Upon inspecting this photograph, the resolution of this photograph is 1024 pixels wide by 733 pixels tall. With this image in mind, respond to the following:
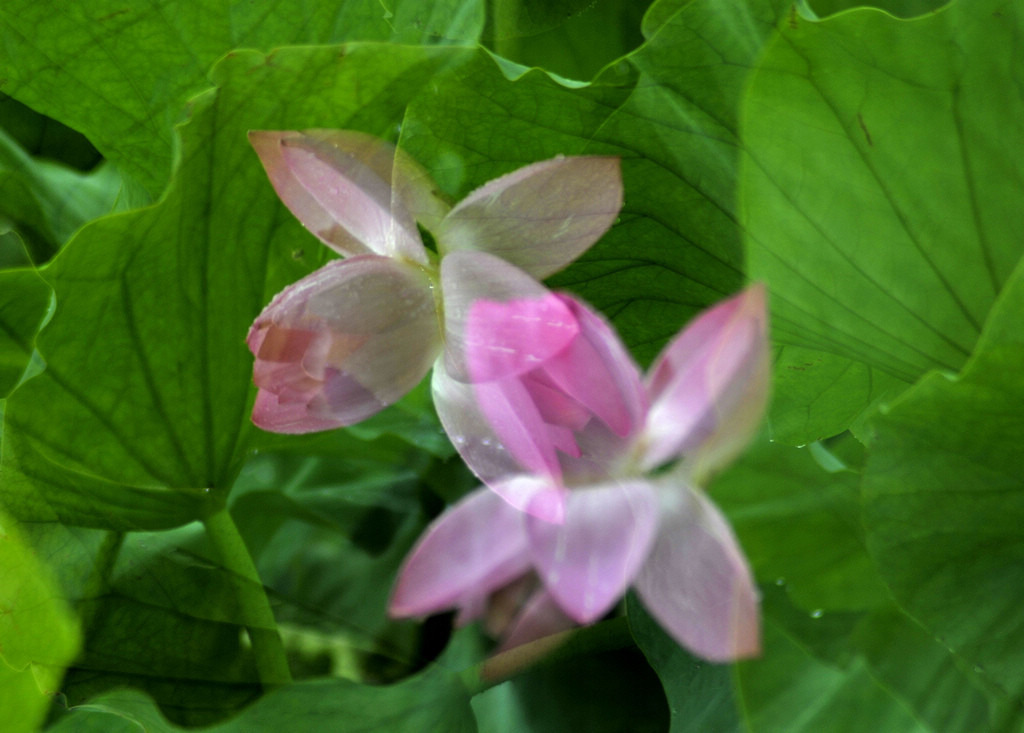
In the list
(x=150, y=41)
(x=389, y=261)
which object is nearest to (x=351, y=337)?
(x=389, y=261)

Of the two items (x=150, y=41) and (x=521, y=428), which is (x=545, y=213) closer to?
(x=521, y=428)

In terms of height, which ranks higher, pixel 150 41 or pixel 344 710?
pixel 150 41

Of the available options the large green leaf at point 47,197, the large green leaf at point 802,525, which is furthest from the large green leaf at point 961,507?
the large green leaf at point 47,197

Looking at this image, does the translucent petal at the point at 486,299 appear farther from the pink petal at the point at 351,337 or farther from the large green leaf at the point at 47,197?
the large green leaf at the point at 47,197

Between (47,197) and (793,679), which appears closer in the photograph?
(793,679)

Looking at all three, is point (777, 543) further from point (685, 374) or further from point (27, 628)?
point (27, 628)

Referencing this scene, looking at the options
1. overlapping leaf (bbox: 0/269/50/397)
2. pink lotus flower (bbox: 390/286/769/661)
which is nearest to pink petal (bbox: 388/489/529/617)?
pink lotus flower (bbox: 390/286/769/661)

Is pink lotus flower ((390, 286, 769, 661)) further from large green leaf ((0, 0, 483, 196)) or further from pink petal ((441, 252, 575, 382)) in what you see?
large green leaf ((0, 0, 483, 196))

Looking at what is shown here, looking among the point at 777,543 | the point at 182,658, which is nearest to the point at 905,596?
the point at 777,543
